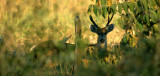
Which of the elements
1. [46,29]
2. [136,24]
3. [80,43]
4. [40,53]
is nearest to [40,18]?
[46,29]

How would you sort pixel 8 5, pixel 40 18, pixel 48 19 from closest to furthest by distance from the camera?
pixel 8 5, pixel 40 18, pixel 48 19

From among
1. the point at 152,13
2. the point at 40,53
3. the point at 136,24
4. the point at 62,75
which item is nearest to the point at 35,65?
the point at 40,53

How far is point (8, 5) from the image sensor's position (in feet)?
7.68

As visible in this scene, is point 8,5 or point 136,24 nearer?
point 8,5

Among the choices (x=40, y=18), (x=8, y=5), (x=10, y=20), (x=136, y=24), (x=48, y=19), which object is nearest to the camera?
(x=8, y=5)

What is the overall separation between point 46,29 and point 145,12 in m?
2.11

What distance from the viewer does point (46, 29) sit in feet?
9.87

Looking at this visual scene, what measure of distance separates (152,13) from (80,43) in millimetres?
2298

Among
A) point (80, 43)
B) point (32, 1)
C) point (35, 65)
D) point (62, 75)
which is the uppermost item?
point (32, 1)

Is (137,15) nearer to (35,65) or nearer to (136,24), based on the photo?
(136,24)

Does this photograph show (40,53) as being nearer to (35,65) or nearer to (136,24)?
(35,65)

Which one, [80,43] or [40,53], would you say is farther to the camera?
[40,53]

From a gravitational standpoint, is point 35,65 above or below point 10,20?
below

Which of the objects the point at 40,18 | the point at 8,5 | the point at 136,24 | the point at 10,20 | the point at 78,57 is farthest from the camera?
the point at 136,24
